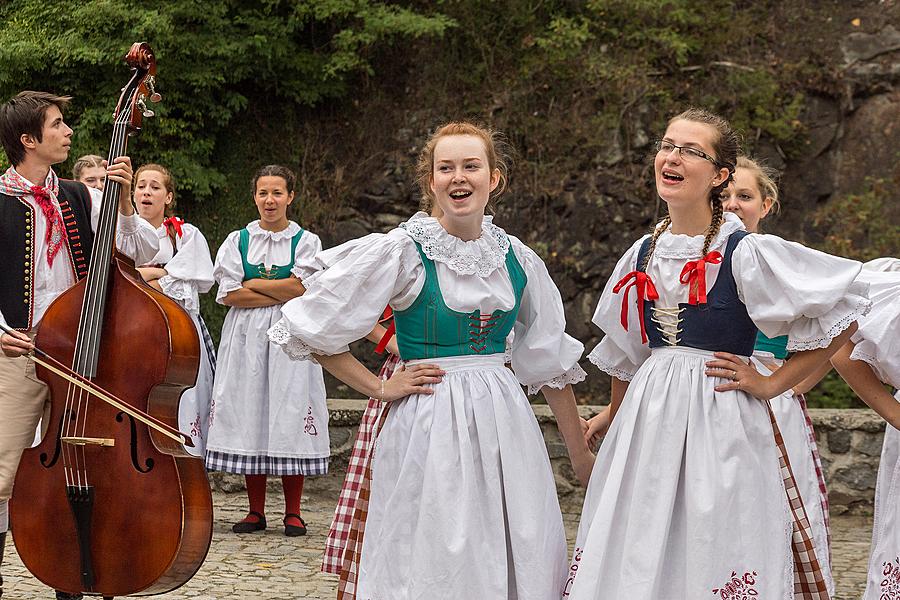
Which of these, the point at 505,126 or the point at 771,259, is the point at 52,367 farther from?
the point at 505,126

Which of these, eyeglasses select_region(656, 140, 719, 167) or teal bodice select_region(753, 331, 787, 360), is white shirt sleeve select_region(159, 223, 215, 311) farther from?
eyeglasses select_region(656, 140, 719, 167)

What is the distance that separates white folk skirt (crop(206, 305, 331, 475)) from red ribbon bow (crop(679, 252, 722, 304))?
3.41m

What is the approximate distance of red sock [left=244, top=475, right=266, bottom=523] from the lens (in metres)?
6.16

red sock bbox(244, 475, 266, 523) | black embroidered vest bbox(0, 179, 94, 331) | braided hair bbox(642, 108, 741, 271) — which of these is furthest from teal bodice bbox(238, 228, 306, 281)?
braided hair bbox(642, 108, 741, 271)

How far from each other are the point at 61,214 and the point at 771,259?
2.64m

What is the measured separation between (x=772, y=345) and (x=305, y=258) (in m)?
2.86

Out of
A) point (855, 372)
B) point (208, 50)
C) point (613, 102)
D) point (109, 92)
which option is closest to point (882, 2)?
point (613, 102)

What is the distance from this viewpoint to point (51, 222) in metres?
4.22

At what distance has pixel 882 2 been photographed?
1010cm

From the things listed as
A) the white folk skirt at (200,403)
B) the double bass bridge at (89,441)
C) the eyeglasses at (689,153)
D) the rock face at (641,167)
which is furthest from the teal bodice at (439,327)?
the rock face at (641,167)

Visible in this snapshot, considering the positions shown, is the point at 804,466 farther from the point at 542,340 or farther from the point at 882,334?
the point at 542,340

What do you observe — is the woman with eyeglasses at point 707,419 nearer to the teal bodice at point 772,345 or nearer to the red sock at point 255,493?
the teal bodice at point 772,345

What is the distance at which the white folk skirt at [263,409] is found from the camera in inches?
241

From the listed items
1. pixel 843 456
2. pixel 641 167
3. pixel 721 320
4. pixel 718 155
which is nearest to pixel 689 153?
pixel 718 155
